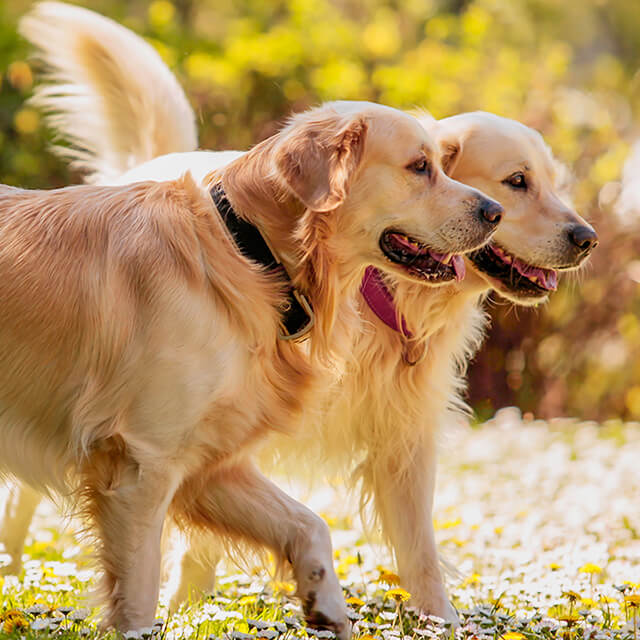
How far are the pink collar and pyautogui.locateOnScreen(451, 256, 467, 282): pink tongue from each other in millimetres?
348

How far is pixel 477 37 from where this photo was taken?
11.4 m

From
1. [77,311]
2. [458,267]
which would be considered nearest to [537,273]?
[458,267]

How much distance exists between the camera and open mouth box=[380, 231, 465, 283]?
127 inches

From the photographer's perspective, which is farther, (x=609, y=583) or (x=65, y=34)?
(x=65, y=34)

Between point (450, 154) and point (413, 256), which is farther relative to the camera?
point (450, 154)

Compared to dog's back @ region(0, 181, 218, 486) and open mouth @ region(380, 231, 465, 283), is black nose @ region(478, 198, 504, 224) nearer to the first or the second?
open mouth @ region(380, 231, 465, 283)

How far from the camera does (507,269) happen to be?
3822 millimetres

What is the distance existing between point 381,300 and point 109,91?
2.14 m

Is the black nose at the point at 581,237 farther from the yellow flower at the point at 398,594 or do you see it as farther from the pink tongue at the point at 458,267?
the yellow flower at the point at 398,594

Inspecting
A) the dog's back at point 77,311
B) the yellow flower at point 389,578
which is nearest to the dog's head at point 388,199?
the dog's back at point 77,311

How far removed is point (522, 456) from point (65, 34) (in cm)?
440

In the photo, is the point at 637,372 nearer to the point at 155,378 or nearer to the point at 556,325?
the point at 556,325

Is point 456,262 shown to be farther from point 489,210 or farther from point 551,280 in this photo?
point 551,280

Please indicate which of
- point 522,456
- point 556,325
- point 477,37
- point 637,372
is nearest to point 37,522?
point 522,456
